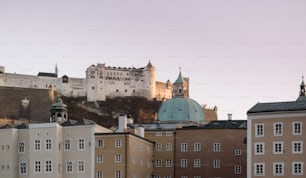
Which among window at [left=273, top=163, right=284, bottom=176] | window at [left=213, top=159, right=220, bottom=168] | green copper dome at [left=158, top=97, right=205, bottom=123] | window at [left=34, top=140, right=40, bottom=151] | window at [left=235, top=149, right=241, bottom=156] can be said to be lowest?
window at [left=273, top=163, right=284, bottom=176]

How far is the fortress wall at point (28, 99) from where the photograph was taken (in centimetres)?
16938

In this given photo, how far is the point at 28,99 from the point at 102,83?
17367 millimetres

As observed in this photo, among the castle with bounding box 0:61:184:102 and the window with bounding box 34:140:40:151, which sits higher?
the castle with bounding box 0:61:184:102

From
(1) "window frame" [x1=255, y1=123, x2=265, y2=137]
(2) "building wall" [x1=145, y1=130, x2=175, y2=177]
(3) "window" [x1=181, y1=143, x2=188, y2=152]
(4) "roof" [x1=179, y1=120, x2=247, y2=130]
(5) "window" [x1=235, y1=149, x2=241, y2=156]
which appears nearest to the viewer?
(1) "window frame" [x1=255, y1=123, x2=265, y2=137]

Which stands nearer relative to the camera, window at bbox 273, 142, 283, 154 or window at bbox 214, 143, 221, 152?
window at bbox 273, 142, 283, 154

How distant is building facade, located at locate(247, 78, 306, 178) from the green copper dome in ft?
108

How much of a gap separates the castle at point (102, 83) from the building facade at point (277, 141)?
331 ft

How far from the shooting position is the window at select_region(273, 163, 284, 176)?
73.6 metres

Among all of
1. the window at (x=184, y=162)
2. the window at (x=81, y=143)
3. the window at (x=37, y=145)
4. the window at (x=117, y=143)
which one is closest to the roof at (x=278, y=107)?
the window at (x=184, y=162)

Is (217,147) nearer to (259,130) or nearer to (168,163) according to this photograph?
(168,163)

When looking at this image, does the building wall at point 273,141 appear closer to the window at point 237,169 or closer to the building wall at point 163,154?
the window at point 237,169

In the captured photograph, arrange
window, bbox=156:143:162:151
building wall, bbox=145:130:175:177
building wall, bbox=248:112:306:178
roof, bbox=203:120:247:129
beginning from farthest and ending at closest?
1. window, bbox=156:143:162:151
2. building wall, bbox=145:130:175:177
3. roof, bbox=203:120:247:129
4. building wall, bbox=248:112:306:178

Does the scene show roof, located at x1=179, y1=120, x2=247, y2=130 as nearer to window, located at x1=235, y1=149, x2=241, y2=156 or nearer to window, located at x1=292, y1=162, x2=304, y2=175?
window, located at x1=235, y1=149, x2=241, y2=156

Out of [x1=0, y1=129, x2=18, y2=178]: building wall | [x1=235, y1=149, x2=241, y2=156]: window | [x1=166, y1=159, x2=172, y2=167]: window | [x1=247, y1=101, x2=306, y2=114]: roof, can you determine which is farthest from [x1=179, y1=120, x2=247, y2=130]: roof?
[x1=0, y1=129, x2=18, y2=178]: building wall
